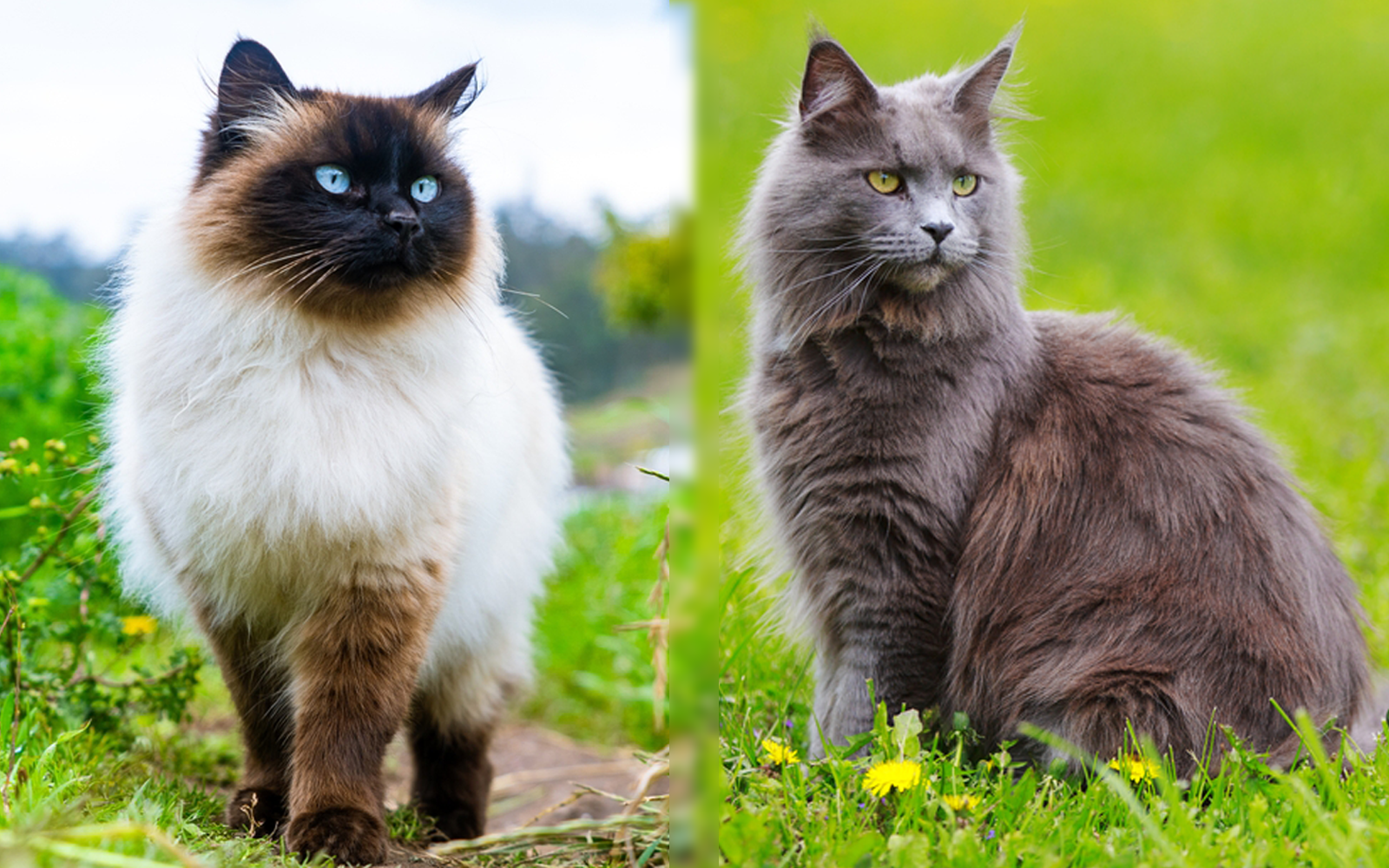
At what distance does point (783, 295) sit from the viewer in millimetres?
2432

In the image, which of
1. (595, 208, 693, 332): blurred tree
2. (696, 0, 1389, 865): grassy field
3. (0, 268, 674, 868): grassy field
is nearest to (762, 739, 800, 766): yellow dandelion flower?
(696, 0, 1389, 865): grassy field

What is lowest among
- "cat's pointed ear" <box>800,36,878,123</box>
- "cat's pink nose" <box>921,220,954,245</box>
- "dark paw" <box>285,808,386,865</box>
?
"dark paw" <box>285,808,386,865</box>

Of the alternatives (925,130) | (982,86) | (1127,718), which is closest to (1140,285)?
(982,86)

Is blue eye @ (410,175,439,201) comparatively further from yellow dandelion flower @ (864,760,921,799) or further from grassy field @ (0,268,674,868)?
yellow dandelion flower @ (864,760,921,799)

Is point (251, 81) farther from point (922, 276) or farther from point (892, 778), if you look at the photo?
point (892, 778)

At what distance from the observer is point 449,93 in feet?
7.79

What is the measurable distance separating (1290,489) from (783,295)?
123 cm

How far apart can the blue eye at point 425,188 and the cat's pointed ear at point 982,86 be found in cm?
112

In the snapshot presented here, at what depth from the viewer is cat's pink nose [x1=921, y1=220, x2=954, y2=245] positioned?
2.18m

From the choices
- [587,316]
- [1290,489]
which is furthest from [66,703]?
[587,316]

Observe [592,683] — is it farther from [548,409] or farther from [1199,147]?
[1199,147]

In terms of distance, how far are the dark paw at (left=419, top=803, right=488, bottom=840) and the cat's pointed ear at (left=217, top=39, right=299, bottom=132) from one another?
1.78 meters

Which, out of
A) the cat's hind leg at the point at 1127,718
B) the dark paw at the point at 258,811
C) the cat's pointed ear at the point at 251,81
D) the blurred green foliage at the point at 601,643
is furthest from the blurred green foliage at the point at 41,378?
the cat's hind leg at the point at 1127,718

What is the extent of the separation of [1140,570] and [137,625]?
2509 mm
